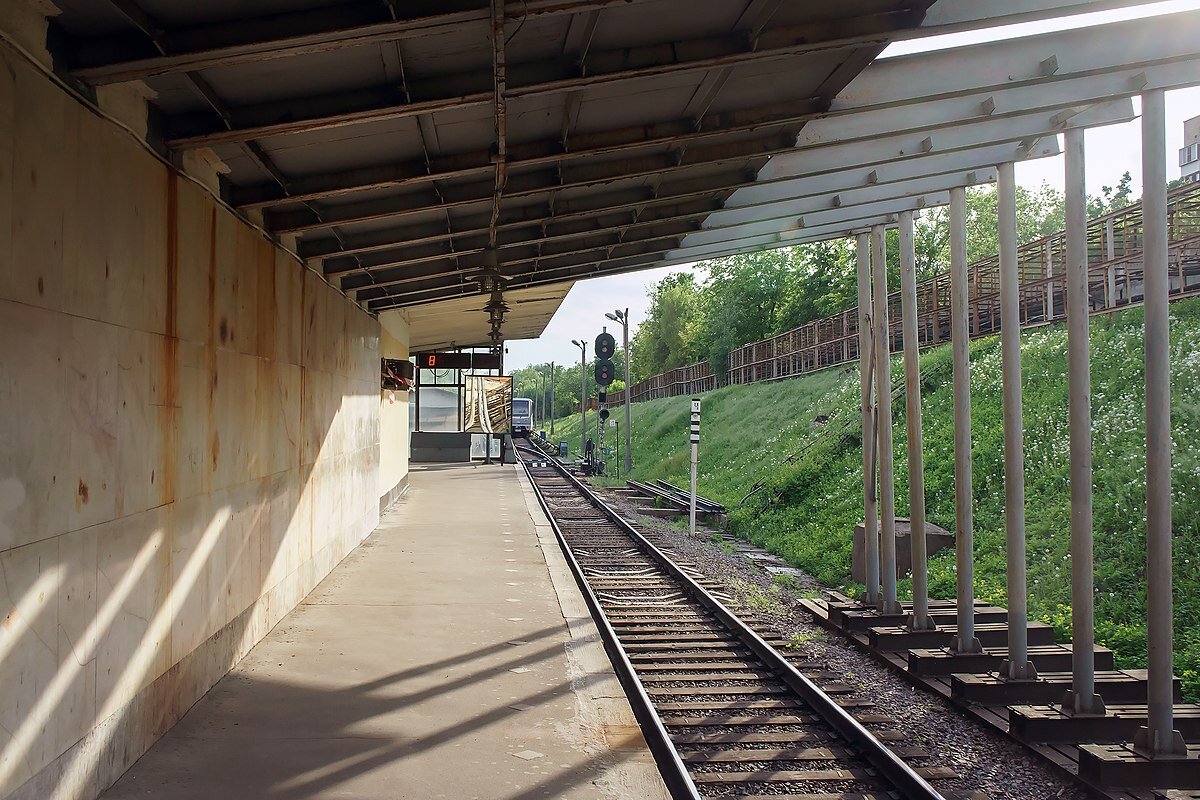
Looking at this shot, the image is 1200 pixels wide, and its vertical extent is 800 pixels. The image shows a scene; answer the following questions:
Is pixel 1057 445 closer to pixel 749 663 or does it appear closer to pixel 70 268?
pixel 749 663

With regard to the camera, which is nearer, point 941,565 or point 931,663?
point 931,663

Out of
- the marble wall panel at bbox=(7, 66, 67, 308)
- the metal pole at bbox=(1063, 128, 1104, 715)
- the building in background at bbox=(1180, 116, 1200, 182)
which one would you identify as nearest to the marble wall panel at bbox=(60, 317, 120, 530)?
the marble wall panel at bbox=(7, 66, 67, 308)

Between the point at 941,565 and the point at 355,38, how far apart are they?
9713 mm

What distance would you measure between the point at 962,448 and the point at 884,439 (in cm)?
140

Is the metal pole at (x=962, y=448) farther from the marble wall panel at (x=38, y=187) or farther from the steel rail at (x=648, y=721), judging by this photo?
the marble wall panel at (x=38, y=187)

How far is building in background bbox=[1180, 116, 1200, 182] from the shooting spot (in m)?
55.9

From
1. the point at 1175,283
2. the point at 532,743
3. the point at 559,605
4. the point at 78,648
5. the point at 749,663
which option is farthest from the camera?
the point at 1175,283

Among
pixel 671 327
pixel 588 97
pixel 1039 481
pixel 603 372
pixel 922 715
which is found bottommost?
pixel 922 715

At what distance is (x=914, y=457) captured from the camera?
8.64 metres

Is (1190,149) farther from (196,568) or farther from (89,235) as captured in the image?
(89,235)

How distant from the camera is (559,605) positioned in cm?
994

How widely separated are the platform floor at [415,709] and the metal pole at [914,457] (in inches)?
115

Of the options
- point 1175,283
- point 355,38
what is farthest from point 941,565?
point 355,38

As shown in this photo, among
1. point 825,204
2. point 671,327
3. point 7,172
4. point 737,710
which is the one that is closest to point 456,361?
point 825,204
